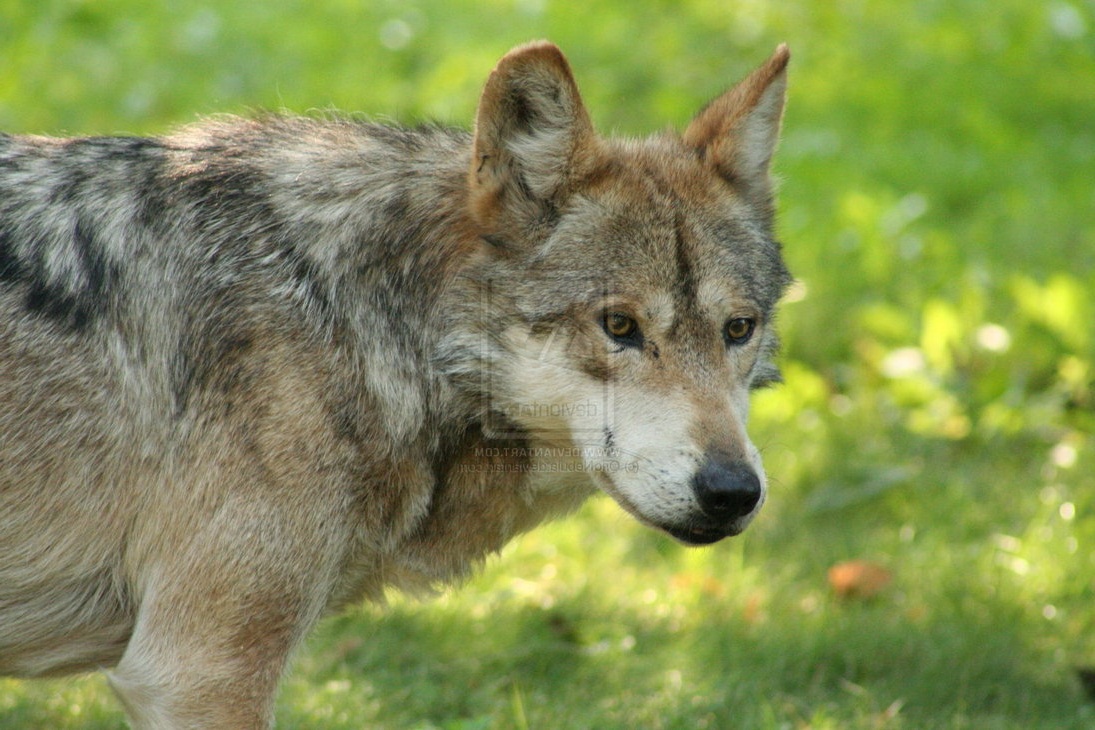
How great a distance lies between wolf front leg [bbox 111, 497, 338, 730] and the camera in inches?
129

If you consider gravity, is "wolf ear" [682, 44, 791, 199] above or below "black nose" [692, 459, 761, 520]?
above

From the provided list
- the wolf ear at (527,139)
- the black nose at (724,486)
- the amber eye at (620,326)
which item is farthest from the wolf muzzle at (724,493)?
the wolf ear at (527,139)

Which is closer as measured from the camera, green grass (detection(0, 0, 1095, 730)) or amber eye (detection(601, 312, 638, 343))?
amber eye (detection(601, 312, 638, 343))

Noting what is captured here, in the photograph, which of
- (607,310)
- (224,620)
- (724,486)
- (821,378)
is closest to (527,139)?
(607,310)

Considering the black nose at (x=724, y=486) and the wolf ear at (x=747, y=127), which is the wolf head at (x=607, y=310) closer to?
the black nose at (x=724, y=486)

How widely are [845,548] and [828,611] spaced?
1.90 ft

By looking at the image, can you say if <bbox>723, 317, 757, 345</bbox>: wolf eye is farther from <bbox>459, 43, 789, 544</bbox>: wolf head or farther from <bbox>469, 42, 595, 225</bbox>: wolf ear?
<bbox>469, 42, 595, 225</bbox>: wolf ear

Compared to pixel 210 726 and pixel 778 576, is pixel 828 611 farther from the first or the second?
pixel 210 726

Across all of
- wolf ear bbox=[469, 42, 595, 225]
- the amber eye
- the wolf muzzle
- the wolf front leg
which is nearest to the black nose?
the wolf muzzle

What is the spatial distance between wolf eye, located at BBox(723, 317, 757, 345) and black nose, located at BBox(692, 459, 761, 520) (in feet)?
1.63

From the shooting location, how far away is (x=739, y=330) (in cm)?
379

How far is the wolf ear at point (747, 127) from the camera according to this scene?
398cm

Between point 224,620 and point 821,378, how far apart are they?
4.56 m

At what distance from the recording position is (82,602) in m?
3.52
